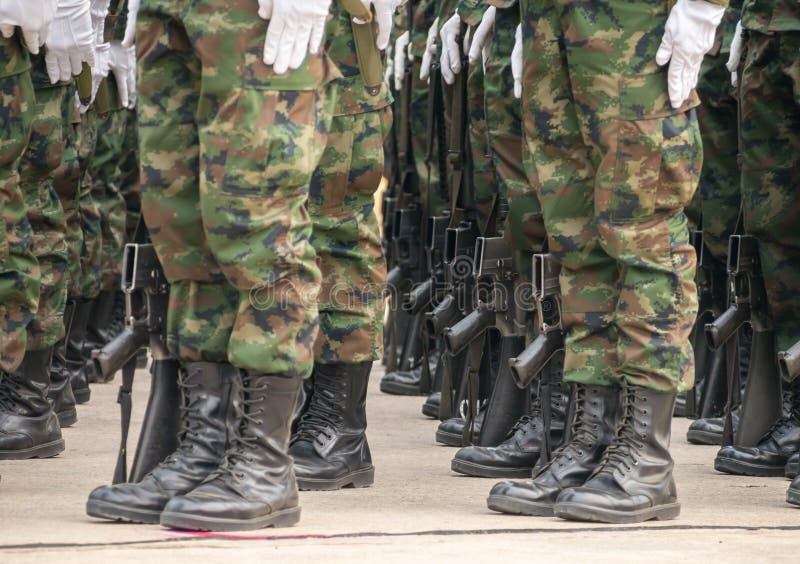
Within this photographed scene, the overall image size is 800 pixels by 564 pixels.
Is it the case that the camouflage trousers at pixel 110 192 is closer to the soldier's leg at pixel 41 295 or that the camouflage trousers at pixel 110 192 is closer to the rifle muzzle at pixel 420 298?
the rifle muzzle at pixel 420 298

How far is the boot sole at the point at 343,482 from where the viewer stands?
136 inches

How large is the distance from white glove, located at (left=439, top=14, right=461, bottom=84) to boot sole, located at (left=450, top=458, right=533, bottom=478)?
4.98 feet

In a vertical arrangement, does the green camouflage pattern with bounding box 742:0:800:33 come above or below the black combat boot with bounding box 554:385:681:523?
above

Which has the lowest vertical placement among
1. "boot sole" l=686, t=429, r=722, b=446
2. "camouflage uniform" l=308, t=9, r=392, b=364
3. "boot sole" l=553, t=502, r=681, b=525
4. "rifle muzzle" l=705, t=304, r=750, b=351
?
"boot sole" l=686, t=429, r=722, b=446

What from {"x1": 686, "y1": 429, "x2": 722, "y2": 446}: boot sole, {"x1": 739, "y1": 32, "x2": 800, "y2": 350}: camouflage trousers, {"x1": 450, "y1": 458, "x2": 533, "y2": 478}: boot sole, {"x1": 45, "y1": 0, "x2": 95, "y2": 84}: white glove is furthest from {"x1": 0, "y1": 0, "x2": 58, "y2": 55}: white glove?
{"x1": 686, "y1": 429, "x2": 722, "y2": 446}: boot sole

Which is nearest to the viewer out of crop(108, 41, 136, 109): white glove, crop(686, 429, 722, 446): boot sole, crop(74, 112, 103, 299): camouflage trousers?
crop(686, 429, 722, 446): boot sole

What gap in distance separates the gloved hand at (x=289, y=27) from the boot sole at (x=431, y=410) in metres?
2.51

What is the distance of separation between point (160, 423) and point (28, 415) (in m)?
1.06

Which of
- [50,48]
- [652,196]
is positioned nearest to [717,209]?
[652,196]

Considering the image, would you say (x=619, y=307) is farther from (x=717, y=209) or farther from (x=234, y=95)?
(x=717, y=209)

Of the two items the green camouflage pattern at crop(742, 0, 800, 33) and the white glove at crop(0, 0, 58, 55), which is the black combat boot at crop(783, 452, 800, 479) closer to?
the green camouflage pattern at crop(742, 0, 800, 33)

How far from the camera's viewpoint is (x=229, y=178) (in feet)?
9.18

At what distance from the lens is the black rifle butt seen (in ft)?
9.99

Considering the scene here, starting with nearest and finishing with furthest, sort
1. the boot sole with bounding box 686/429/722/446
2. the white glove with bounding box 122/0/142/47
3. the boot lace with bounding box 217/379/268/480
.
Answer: the boot lace with bounding box 217/379/268/480
the white glove with bounding box 122/0/142/47
the boot sole with bounding box 686/429/722/446
